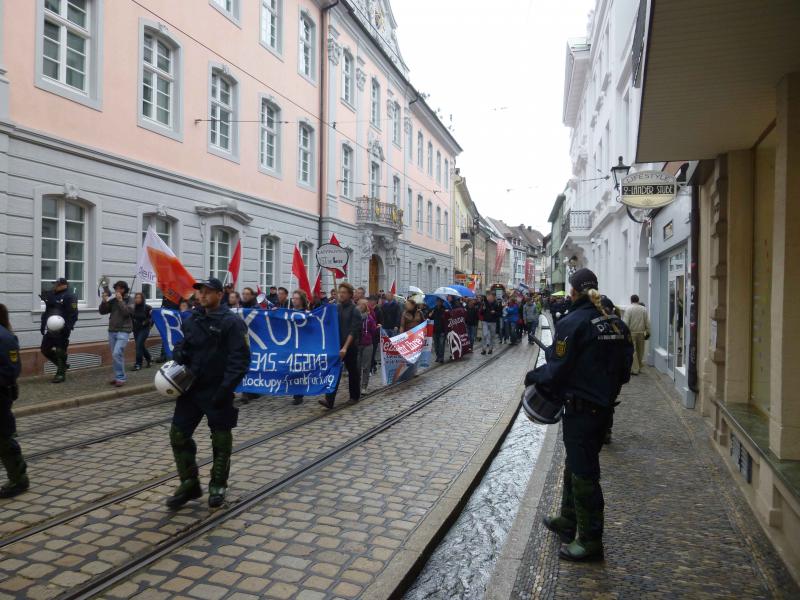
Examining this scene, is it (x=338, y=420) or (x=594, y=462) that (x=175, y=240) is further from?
(x=594, y=462)

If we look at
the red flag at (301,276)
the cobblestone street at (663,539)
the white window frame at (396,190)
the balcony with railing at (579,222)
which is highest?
the white window frame at (396,190)

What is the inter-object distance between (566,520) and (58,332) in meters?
9.69

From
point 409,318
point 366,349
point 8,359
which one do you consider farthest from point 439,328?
point 8,359

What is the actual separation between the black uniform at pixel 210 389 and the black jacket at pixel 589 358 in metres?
2.42

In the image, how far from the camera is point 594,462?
413 centimetres

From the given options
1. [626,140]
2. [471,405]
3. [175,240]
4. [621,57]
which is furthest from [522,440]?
[621,57]

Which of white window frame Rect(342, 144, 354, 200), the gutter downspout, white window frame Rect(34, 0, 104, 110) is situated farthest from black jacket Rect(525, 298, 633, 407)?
white window frame Rect(342, 144, 354, 200)

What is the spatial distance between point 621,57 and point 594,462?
17.1m

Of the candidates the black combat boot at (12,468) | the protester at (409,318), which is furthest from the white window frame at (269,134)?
the black combat boot at (12,468)

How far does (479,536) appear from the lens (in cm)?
479

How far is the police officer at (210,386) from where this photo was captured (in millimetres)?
4820

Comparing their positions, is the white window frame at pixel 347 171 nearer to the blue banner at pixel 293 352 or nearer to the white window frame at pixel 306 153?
the white window frame at pixel 306 153

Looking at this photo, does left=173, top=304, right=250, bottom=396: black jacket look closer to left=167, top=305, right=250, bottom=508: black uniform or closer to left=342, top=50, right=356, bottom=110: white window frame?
left=167, top=305, right=250, bottom=508: black uniform

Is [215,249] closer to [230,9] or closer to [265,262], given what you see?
[265,262]
